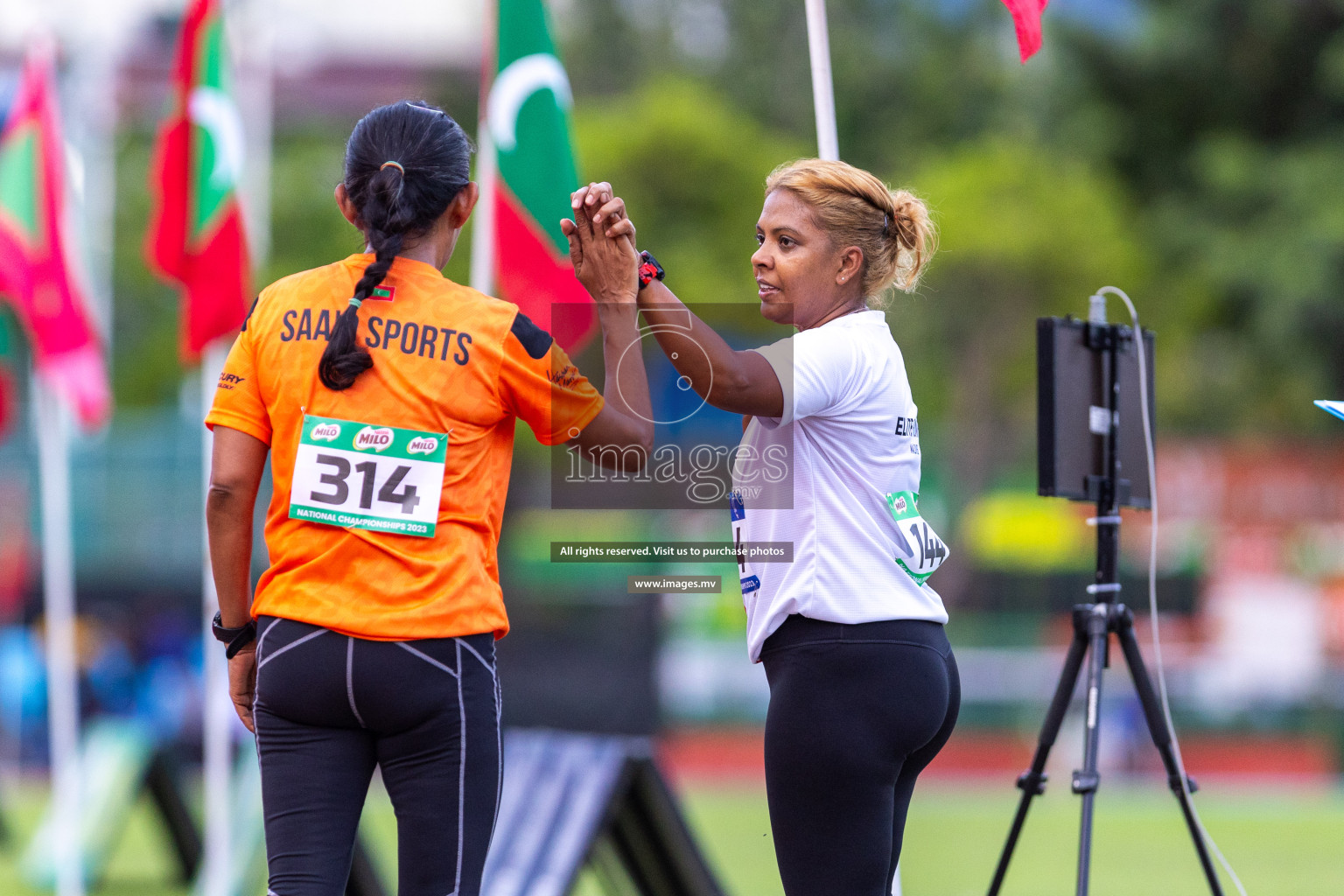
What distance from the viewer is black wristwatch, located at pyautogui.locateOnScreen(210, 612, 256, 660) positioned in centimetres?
308

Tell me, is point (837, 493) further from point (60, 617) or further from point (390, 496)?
point (60, 617)

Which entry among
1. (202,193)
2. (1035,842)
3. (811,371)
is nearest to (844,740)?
(811,371)

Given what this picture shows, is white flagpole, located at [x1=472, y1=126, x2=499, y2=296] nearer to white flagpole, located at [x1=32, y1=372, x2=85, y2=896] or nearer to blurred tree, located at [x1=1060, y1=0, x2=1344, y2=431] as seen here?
white flagpole, located at [x1=32, y1=372, x2=85, y2=896]

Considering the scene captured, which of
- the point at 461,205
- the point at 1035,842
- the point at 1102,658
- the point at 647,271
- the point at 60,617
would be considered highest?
the point at 461,205

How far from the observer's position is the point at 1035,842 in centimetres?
1114

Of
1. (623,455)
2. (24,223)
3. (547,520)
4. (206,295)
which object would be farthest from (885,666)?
(547,520)

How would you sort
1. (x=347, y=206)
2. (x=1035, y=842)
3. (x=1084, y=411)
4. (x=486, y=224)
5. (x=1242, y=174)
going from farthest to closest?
(x=1242, y=174) < (x=1035, y=842) < (x=486, y=224) < (x=1084, y=411) < (x=347, y=206)

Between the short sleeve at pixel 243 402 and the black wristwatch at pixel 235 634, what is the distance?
15.1 inches

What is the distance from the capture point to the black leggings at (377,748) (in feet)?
9.16

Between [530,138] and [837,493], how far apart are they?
3.37 meters

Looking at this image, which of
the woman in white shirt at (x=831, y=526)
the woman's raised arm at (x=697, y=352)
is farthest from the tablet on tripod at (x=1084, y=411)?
the woman's raised arm at (x=697, y=352)

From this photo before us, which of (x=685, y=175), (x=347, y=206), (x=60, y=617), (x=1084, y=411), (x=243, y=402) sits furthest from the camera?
(x=685, y=175)

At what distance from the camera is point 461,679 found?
2.82 metres

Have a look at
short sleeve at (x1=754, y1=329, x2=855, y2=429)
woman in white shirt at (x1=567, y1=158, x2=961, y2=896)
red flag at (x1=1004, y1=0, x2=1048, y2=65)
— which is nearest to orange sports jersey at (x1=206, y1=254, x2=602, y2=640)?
woman in white shirt at (x1=567, y1=158, x2=961, y2=896)
